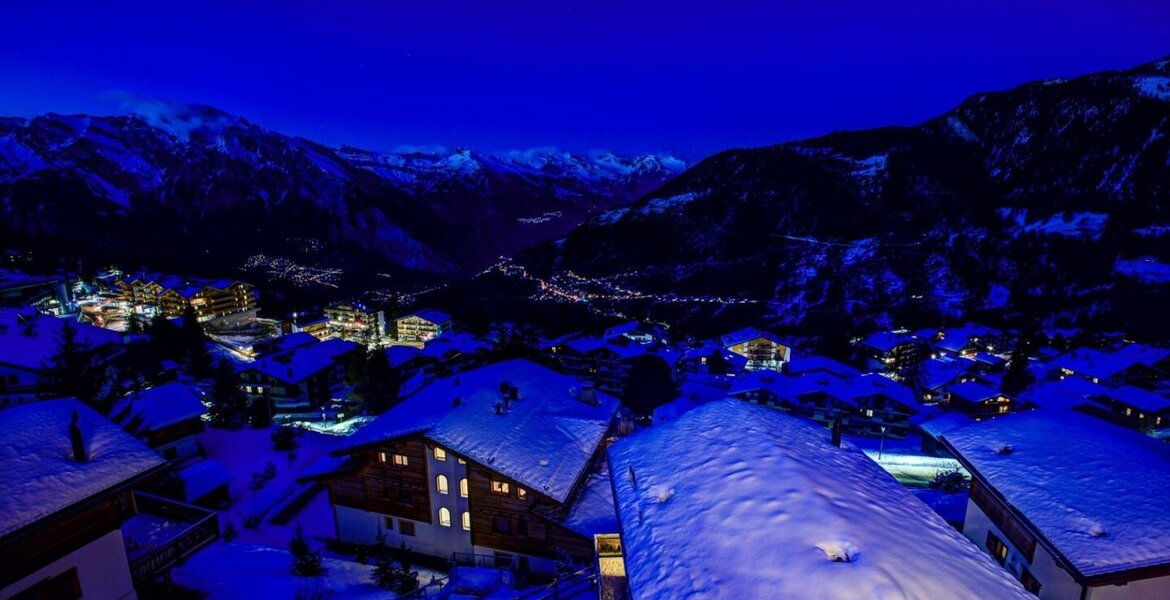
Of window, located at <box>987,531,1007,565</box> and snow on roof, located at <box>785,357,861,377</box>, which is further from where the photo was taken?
snow on roof, located at <box>785,357,861,377</box>

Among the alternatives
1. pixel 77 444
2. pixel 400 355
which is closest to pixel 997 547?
pixel 77 444

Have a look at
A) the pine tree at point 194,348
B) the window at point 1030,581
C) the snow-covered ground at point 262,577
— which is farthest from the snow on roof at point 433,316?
the window at point 1030,581

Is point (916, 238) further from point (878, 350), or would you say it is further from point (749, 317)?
point (878, 350)

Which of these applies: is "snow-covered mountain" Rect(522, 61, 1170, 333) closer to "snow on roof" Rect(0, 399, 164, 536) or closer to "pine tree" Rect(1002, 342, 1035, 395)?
"pine tree" Rect(1002, 342, 1035, 395)

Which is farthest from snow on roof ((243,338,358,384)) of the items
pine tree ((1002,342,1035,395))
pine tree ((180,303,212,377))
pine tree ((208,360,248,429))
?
pine tree ((1002,342,1035,395))

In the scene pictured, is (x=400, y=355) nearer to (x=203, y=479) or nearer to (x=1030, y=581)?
(x=203, y=479)

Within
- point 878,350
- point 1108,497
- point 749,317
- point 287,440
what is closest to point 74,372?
point 287,440
